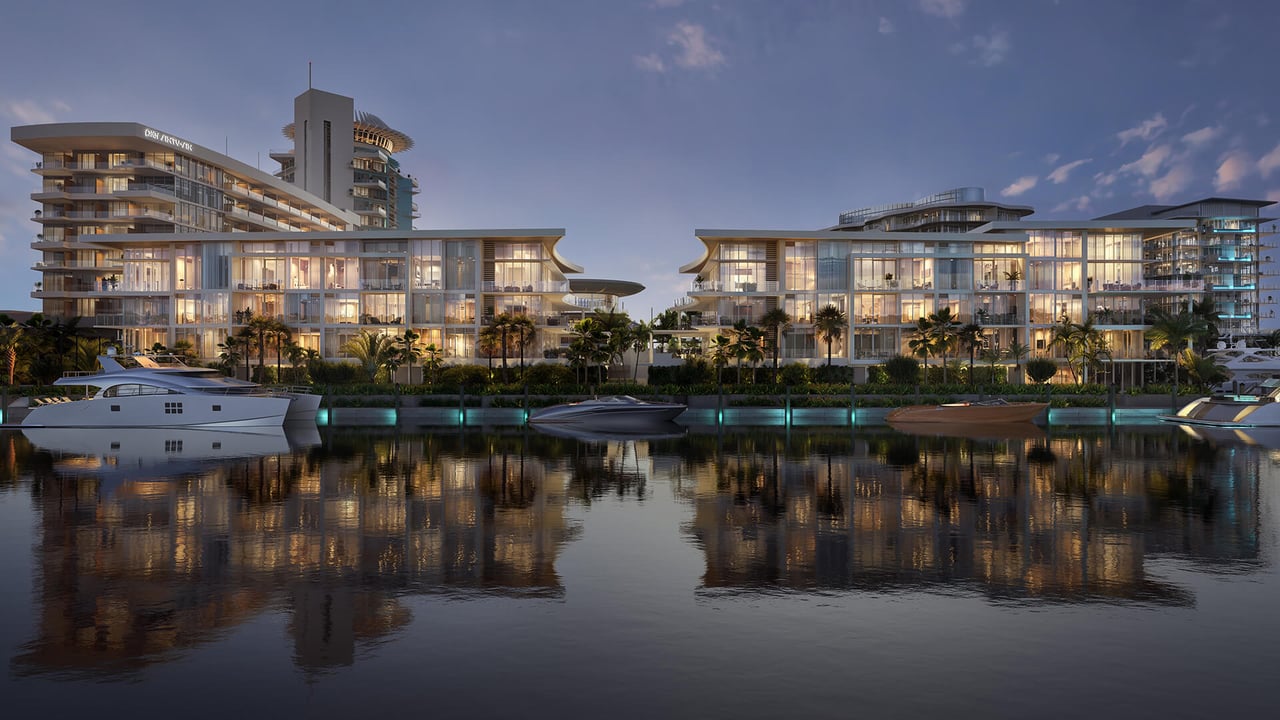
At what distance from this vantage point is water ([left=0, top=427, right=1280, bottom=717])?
960cm

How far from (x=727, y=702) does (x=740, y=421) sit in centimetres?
4805

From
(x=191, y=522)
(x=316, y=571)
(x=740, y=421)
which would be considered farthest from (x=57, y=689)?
(x=740, y=421)

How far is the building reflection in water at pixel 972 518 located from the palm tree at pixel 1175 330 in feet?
132

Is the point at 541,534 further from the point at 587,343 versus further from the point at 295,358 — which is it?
the point at 295,358

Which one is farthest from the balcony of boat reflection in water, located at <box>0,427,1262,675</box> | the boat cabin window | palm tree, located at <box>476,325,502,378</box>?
boat reflection in water, located at <box>0,427,1262,675</box>

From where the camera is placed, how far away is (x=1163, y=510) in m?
21.6

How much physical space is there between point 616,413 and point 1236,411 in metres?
38.3

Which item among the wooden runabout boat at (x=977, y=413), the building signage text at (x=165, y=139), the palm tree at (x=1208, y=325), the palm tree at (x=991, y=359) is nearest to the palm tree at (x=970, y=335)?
the palm tree at (x=991, y=359)

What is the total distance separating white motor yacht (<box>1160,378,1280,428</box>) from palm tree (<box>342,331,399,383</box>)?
188 ft

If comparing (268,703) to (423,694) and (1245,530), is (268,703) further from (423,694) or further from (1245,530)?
(1245,530)

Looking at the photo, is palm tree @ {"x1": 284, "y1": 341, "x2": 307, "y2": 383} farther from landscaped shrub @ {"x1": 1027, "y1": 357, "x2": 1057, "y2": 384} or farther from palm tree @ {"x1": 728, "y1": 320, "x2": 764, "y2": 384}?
landscaped shrub @ {"x1": 1027, "y1": 357, "x2": 1057, "y2": 384}

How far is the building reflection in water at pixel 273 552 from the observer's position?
11625 millimetres

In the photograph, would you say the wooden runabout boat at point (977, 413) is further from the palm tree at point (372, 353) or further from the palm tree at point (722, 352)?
the palm tree at point (372, 353)

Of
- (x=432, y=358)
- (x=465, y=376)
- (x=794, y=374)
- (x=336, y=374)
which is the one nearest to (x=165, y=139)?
(x=336, y=374)
